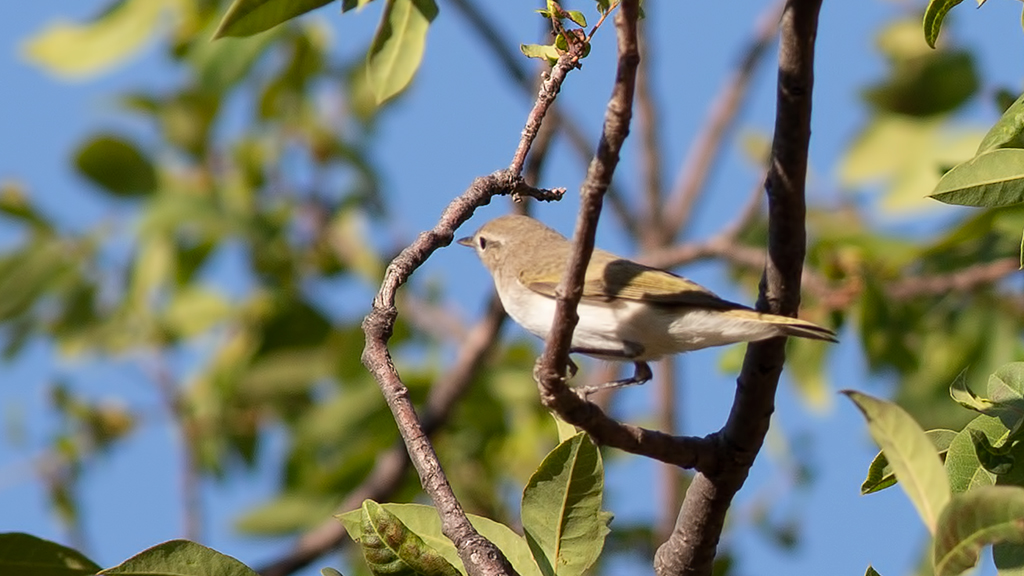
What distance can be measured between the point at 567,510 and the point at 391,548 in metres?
0.28

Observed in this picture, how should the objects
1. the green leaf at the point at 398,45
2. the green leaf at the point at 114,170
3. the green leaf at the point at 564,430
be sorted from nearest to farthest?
the green leaf at the point at 564,430 < the green leaf at the point at 398,45 < the green leaf at the point at 114,170

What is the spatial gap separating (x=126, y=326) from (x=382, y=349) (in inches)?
145

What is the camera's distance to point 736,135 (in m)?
6.98

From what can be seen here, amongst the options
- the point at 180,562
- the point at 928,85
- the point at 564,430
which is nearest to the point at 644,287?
the point at 564,430

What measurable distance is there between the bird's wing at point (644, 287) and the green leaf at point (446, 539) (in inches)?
40.5

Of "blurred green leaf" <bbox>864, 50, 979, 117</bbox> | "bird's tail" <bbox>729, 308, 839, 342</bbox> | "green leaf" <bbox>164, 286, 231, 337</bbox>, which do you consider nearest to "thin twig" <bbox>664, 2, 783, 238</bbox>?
"blurred green leaf" <bbox>864, 50, 979, 117</bbox>

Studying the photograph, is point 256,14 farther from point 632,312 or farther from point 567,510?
point 632,312

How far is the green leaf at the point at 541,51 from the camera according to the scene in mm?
1894

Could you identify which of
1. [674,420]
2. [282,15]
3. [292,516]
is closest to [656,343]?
[282,15]

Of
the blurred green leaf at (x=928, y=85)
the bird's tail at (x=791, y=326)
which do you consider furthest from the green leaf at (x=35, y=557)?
the blurred green leaf at (x=928, y=85)

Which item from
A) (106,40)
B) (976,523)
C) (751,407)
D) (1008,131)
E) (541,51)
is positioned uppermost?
(106,40)

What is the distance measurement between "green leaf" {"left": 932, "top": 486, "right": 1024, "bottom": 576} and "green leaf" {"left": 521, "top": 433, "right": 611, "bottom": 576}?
1.87 feet

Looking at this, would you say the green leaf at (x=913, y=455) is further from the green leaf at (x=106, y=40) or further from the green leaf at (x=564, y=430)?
the green leaf at (x=106, y=40)

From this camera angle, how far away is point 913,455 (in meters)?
1.51
